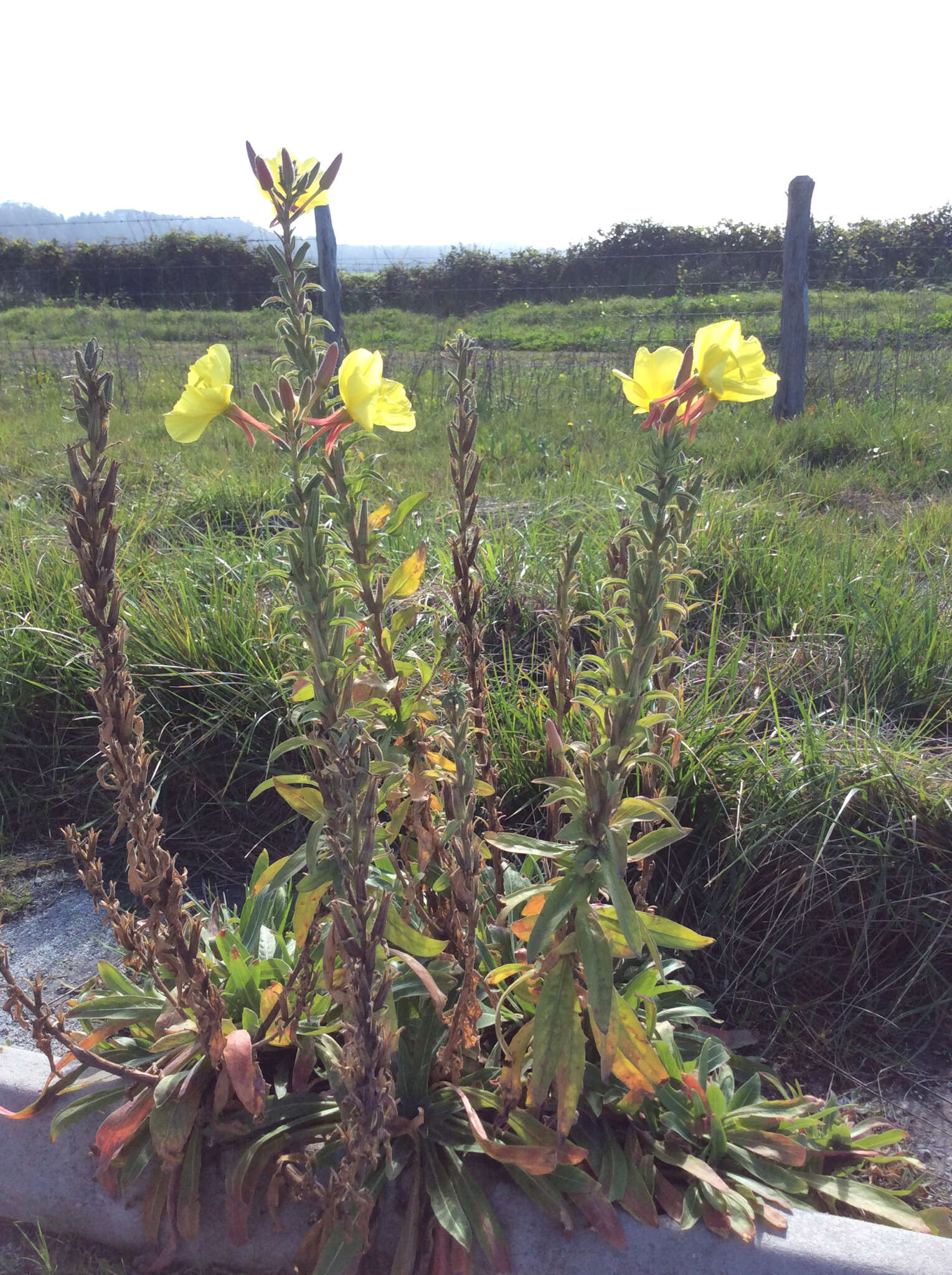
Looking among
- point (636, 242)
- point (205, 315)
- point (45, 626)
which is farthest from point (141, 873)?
point (636, 242)

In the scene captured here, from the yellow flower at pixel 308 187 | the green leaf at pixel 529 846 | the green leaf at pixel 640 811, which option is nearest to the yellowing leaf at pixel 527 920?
the green leaf at pixel 529 846

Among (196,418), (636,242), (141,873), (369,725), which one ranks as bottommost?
(141,873)

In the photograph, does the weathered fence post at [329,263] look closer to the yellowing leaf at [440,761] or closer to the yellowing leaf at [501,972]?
the yellowing leaf at [440,761]

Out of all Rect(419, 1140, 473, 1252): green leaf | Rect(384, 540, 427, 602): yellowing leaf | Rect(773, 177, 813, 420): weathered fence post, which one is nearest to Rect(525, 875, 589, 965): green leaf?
Rect(419, 1140, 473, 1252): green leaf

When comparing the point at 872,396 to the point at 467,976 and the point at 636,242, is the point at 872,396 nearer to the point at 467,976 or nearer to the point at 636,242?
the point at 467,976

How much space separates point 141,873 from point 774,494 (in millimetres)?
3854

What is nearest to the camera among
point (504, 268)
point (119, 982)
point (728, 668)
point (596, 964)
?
point (596, 964)

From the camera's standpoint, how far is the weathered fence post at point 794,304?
238 inches

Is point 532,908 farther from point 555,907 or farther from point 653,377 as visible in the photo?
point 653,377

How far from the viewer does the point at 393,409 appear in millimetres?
1154

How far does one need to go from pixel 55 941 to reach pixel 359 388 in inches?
76.4

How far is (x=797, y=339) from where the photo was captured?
20.0 feet

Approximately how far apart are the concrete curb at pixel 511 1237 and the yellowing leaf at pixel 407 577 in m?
0.99

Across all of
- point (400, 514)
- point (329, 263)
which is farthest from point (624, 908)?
point (329, 263)
